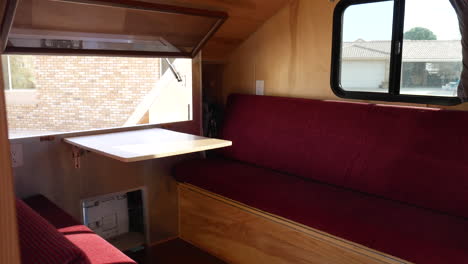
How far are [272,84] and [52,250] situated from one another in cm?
241

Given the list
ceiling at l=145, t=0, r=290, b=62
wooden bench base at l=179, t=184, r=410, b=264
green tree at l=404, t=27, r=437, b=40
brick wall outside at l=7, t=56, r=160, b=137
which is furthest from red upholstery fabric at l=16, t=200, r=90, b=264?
brick wall outside at l=7, t=56, r=160, b=137

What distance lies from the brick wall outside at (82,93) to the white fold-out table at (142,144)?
785 centimetres

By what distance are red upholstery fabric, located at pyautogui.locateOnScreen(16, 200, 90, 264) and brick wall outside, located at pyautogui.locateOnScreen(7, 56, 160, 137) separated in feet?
30.3

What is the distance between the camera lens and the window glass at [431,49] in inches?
91.0

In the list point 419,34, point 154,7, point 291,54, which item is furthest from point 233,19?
point 419,34

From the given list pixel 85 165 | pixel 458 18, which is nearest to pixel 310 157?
pixel 458 18

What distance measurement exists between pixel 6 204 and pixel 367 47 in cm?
270

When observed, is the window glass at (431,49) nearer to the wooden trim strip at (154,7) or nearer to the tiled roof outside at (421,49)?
the tiled roof outside at (421,49)

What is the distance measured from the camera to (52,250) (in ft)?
3.68

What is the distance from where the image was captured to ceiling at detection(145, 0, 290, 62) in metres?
2.78

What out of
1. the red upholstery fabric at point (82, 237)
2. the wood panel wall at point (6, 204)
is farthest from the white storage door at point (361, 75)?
the wood panel wall at point (6, 204)

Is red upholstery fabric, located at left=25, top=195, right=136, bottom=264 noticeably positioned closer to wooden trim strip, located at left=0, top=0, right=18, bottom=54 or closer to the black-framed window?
wooden trim strip, located at left=0, top=0, right=18, bottom=54

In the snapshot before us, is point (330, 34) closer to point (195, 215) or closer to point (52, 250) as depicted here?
point (195, 215)

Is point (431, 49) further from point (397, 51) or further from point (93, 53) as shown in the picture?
point (93, 53)
